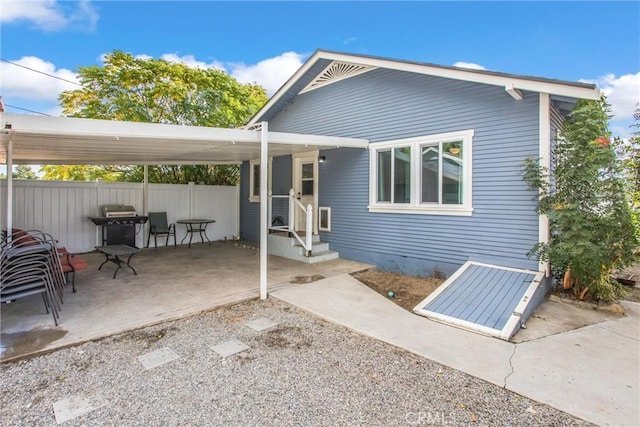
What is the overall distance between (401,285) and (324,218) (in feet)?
9.58

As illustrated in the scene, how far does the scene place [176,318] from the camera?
167 inches

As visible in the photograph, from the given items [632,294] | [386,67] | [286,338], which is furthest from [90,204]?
[632,294]

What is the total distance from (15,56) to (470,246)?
16038 millimetres

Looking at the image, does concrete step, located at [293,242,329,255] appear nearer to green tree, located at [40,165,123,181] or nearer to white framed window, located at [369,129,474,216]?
white framed window, located at [369,129,474,216]

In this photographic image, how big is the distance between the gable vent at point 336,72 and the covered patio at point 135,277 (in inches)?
66.1

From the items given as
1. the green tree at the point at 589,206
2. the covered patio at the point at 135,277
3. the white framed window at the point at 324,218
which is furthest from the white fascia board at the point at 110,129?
the green tree at the point at 589,206

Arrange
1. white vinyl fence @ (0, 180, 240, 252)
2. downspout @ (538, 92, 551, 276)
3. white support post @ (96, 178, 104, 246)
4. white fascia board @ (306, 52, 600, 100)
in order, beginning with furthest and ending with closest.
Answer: white support post @ (96, 178, 104, 246), white vinyl fence @ (0, 180, 240, 252), downspout @ (538, 92, 551, 276), white fascia board @ (306, 52, 600, 100)

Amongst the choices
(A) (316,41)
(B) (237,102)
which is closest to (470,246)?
(A) (316,41)

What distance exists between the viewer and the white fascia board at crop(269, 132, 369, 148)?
555 centimetres

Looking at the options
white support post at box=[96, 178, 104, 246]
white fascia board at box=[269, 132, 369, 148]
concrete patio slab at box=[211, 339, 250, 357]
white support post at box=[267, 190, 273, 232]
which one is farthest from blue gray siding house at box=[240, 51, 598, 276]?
white support post at box=[96, 178, 104, 246]

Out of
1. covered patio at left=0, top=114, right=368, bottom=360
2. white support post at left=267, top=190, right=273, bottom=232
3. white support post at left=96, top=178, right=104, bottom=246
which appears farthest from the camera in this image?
white support post at left=267, top=190, right=273, bottom=232

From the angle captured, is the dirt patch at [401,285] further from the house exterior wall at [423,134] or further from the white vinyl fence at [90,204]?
the white vinyl fence at [90,204]

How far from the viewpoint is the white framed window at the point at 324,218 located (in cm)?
812

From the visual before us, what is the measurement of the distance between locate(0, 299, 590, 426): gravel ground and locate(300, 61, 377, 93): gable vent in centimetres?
591
